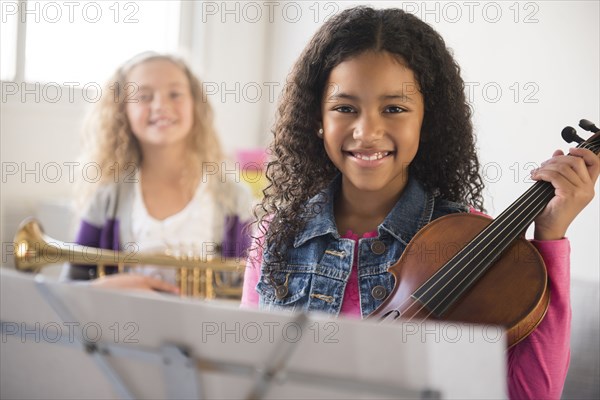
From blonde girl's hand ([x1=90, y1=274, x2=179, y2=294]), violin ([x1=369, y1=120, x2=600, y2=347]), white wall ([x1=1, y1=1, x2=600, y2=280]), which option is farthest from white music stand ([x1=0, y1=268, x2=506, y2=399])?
white wall ([x1=1, y1=1, x2=600, y2=280])

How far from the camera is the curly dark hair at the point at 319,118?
1.11 m

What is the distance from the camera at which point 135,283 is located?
1.79 metres

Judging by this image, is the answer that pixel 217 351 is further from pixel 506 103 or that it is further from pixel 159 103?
pixel 506 103

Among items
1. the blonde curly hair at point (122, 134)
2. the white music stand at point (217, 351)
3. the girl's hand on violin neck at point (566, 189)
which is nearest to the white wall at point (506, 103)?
the blonde curly hair at point (122, 134)

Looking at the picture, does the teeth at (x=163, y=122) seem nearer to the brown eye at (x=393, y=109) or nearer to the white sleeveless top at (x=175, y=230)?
the white sleeveless top at (x=175, y=230)

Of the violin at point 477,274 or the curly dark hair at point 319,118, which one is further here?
the curly dark hair at point 319,118

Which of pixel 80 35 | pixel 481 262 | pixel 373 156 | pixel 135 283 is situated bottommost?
pixel 135 283

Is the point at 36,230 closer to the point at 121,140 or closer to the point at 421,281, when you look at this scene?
the point at 121,140

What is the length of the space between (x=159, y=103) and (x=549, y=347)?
143 centimetres

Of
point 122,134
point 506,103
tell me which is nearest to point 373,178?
point 122,134

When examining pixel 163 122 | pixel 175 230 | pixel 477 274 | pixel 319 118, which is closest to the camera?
pixel 477 274

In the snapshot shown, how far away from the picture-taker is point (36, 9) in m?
2.84

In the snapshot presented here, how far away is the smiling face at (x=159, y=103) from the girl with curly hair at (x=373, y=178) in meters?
0.92

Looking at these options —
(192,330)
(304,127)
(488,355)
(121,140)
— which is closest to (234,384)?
(192,330)
